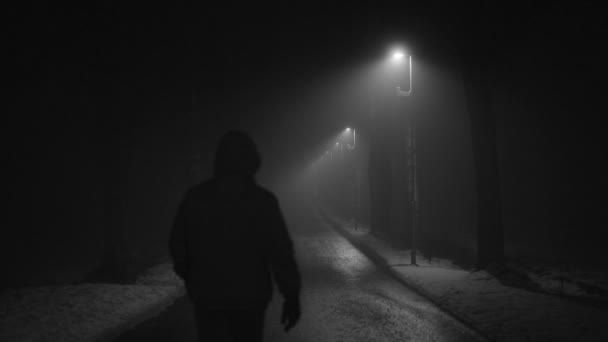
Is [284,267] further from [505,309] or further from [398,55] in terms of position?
[398,55]

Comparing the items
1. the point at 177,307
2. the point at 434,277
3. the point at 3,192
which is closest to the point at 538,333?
the point at 434,277

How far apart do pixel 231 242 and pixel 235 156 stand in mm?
597

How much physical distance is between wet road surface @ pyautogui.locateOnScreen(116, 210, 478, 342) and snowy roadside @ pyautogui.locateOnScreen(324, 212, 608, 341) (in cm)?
32

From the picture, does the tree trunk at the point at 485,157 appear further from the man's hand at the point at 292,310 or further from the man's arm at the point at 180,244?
the man's arm at the point at 180,244

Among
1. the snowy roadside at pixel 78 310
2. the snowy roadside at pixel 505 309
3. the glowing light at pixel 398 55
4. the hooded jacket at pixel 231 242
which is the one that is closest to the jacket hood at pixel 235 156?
the hooded jacket at pixel 231 242

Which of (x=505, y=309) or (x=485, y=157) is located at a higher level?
(x=485, y=157)

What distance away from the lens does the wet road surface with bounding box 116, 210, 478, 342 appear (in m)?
7.50

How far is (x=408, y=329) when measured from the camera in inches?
308

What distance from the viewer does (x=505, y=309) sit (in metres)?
8.65

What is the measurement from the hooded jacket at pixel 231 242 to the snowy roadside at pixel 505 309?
15.8 feet

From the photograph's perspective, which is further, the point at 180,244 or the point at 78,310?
the point at 78,310

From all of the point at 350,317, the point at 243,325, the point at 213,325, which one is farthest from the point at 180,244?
the point at 350,317

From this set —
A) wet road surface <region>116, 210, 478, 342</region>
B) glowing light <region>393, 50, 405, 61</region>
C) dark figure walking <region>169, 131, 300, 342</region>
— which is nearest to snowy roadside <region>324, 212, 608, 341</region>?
wet road surface <region>116, 210, 478, 342</region>

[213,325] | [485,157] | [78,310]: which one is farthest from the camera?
[485,157]
